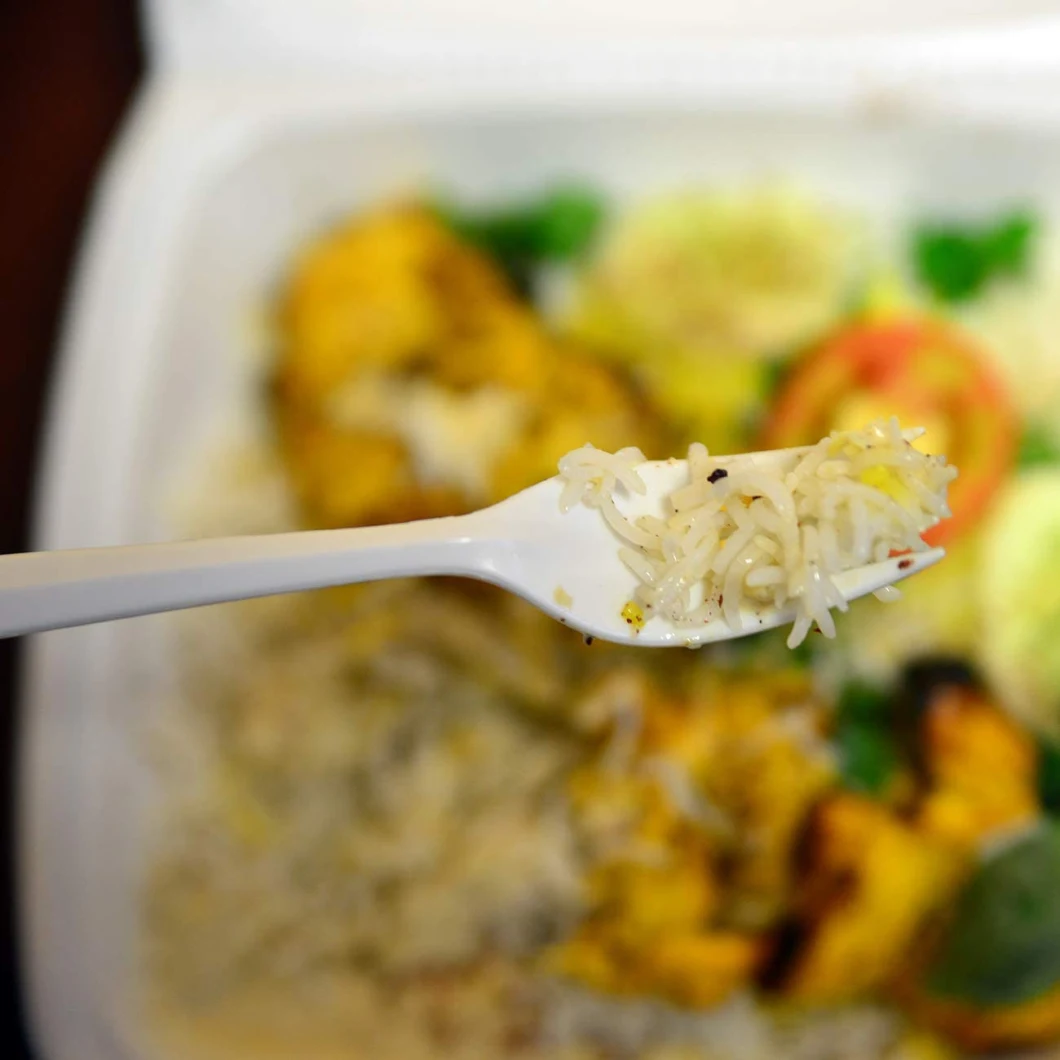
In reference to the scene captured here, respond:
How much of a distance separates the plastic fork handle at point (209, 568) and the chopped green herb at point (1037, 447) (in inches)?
36.3

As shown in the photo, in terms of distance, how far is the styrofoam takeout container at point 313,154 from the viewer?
1.04 metres

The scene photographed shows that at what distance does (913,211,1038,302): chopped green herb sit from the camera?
121cm

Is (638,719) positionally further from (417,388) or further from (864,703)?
(417,388)

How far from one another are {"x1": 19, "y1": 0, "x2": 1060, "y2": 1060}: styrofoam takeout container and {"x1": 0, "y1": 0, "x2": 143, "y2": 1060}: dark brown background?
191 mm

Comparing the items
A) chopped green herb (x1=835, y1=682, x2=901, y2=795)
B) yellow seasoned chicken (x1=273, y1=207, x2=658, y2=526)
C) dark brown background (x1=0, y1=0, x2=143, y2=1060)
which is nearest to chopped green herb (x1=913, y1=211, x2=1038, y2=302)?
yellow seasoned chicken (x1=273, y1=207, x2=658, y2=526)

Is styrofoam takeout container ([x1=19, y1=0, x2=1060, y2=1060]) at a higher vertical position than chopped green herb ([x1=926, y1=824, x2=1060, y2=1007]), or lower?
higher

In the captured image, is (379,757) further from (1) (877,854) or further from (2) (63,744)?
(1) (877,854)

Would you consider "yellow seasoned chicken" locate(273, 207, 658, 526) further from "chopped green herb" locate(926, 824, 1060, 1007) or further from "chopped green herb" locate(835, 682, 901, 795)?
"chopped green herb" locate(926, 824, 1060, 1007)

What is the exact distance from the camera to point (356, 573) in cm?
55

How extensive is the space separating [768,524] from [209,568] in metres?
0.35

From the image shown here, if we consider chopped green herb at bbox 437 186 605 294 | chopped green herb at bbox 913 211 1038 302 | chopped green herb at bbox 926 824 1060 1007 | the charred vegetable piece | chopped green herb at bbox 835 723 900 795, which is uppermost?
chopped green herb at bbox 437 186 605 294

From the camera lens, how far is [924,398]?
3.76ft

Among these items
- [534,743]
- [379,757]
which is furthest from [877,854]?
[379,757]

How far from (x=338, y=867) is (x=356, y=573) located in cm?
74
